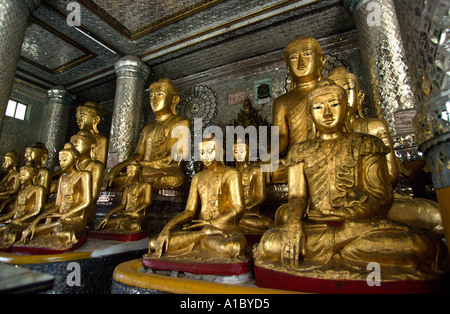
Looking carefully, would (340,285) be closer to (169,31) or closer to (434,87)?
(434,87)

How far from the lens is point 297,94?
3.18 meters

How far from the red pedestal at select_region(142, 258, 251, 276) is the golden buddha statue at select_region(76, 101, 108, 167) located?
358 centimetres

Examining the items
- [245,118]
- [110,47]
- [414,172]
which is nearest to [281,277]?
[414,172]

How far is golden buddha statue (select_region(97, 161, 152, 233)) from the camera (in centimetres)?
246

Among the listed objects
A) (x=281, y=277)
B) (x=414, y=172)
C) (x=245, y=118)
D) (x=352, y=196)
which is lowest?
(x=281, y=277)

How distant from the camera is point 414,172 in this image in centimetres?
255

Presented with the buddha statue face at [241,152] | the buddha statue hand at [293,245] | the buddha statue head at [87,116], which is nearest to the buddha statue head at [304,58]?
the buddha statue face at [241,152]

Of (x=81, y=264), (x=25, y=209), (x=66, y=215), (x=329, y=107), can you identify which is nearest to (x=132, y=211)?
(x=66, y=215)

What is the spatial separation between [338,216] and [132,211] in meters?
1.93

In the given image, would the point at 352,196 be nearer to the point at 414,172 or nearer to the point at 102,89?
the point at 414,172

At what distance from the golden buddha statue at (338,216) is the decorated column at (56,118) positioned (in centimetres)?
619

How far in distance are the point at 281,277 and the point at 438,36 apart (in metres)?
1.05

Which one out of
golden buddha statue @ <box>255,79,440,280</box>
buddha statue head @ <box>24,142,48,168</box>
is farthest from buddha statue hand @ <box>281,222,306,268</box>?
buddha statue head @ <box>24,142,48,168</box>

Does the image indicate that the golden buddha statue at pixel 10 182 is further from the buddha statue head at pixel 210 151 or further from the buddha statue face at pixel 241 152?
the buddha statue head at pixel 210 151
